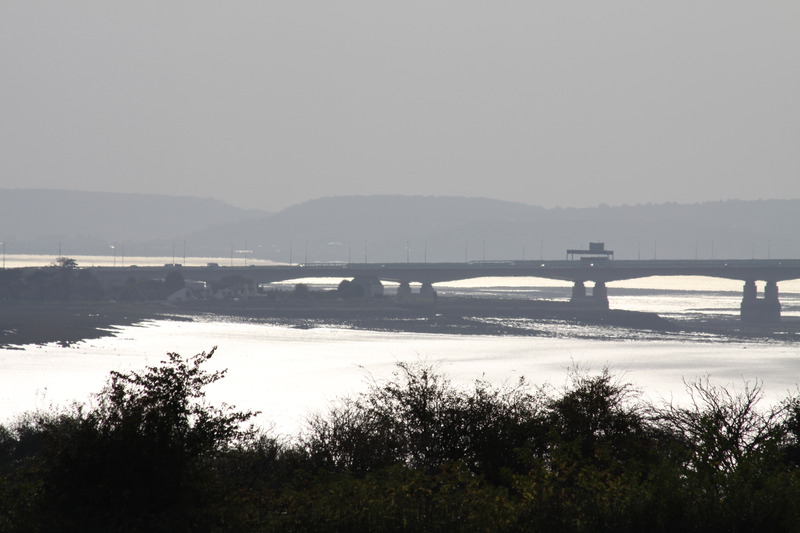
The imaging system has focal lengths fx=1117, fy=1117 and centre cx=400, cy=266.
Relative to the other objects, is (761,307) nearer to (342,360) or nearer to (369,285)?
(369,285)

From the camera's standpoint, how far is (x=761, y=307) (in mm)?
151125

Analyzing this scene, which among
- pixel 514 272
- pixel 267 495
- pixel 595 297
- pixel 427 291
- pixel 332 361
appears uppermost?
pixel 514 272

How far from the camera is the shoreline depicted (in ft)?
378

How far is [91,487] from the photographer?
56.6 feet

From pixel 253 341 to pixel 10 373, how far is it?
33289 mm

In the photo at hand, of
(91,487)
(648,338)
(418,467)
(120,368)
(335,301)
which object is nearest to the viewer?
(91,487)

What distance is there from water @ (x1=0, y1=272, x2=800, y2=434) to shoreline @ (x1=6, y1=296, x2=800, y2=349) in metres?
Answer: 4.64

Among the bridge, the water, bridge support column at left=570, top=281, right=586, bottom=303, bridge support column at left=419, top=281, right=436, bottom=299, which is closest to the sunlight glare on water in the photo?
the water

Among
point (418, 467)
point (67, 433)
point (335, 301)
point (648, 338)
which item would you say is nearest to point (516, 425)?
point (418, 467)

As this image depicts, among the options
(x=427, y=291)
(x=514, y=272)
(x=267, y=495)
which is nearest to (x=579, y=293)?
(x=514, y=272)

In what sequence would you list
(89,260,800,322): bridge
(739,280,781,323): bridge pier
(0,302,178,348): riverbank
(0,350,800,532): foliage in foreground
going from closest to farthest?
(0,350,800,532): foliage in foreground, (0,302,178,348): riverbank, (739,280,781,323): bridge pier, (89,260,800,322): bridge

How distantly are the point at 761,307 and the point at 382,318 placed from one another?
52702 mm

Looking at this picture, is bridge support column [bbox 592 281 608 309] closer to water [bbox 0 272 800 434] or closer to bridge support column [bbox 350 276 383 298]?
bridge support column [bbox 350 276 383 298]

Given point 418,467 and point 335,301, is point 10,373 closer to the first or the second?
point 418,467
